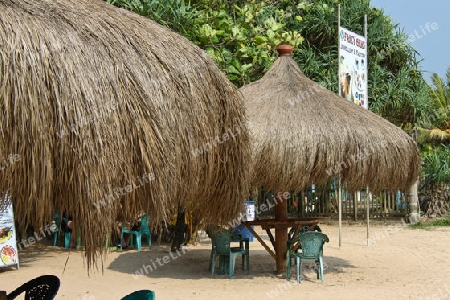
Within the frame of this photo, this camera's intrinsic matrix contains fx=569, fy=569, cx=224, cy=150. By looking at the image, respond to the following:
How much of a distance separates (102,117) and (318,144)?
16.5 feet

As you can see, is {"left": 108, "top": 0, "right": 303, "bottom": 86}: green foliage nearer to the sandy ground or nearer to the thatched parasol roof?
the thatched parasol roof

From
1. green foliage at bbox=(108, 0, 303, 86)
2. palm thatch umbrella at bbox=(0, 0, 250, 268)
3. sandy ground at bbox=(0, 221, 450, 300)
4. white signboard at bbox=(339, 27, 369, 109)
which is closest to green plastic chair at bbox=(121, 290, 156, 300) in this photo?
palm thatch umbrella at bbox=(0, 0, 250, 268)

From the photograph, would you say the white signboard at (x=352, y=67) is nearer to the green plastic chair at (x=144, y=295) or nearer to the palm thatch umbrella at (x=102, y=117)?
the palm thatch umbrella at (x=102, y=117)

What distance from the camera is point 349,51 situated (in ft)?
40.0

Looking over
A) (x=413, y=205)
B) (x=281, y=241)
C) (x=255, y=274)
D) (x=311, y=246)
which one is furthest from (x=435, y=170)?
(x=311, y=246)

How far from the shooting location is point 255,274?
351 inches

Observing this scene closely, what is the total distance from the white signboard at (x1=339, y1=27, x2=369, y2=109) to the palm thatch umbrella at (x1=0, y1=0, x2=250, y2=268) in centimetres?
803

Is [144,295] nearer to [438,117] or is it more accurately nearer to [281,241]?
[281,241]

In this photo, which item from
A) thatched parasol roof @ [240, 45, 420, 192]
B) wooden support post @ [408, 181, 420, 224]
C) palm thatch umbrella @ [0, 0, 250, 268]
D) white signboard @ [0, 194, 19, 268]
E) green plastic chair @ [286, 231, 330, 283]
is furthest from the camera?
wooden support post @ [408, 181, 420, 224]

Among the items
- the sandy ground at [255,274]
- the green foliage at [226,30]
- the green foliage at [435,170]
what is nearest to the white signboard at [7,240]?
the sandy ground at [255,274]

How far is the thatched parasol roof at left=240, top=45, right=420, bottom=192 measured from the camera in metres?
7.79

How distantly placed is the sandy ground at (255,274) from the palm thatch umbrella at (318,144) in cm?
111

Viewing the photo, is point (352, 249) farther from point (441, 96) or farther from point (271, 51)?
point (441, 96)

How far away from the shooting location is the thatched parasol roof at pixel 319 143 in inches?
307
